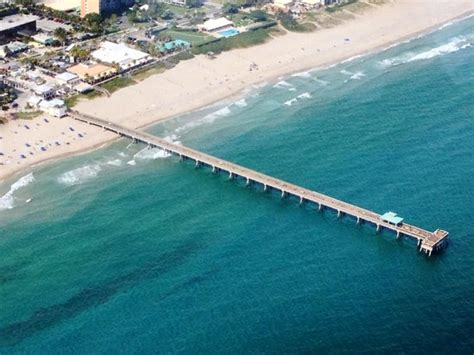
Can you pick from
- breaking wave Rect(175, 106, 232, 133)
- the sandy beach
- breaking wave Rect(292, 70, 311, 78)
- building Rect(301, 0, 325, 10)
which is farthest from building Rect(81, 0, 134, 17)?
breaking wave Rect(175, 106, 232, 133)

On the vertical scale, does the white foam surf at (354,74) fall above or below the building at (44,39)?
below

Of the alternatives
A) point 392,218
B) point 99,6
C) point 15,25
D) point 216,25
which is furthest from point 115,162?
point 99,6

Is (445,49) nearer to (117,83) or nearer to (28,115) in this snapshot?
(117,83)

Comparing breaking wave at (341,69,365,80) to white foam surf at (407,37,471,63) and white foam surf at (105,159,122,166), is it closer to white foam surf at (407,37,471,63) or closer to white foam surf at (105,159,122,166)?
white foam surf at (407,37,471,63)

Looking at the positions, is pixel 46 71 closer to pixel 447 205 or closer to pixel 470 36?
→ pixel 447 205

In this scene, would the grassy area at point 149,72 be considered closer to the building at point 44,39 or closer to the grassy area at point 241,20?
the building at point 44,39

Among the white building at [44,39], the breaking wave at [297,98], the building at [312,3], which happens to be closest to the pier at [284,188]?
the breaking wave at [297,98]

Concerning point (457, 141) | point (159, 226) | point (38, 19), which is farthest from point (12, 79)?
point (457, 141)
